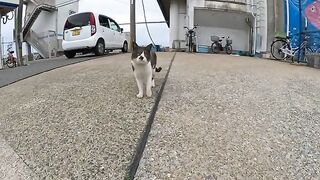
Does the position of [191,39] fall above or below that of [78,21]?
below

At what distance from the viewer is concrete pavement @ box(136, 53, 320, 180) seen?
10.6 feet

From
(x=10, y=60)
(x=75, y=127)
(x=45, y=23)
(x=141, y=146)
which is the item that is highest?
(x=45, y=23)

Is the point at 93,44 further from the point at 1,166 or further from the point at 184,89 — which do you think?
the point at 1,166

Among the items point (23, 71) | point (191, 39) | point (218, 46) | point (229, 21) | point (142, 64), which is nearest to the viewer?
point (142, 64)

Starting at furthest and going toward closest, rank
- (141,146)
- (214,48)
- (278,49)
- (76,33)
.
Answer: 1. (214,48)
2. (76,33)
3. (278,49)
4. (141,146)

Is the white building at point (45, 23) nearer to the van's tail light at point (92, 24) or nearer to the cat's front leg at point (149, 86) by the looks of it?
the van's tail light at point (92, 24)

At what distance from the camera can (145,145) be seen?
143 inches

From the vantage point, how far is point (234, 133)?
397 cm

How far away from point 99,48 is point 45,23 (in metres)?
14.3

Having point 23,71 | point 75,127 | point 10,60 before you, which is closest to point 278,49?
point 23,71

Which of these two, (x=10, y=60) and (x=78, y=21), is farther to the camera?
(x=10, y=60)

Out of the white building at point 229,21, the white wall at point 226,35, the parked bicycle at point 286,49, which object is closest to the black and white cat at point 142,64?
the parked bicycle at point 286,49

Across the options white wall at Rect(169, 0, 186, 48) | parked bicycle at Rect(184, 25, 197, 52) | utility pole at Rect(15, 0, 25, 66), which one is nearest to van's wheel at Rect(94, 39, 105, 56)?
utility pole at Rect(15, 0, 25, 66)

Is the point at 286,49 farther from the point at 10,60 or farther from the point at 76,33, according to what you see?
the point at 10,60
